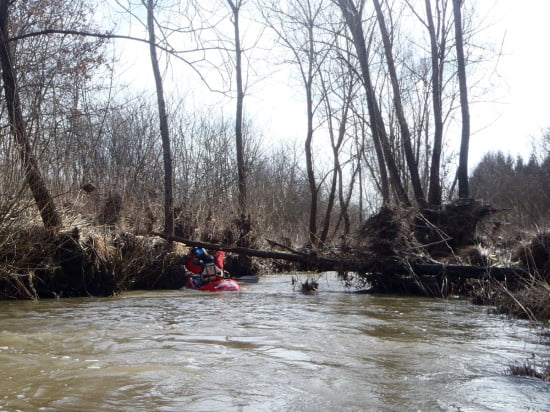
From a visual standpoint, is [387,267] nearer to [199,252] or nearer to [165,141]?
[199,252]

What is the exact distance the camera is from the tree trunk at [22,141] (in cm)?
878

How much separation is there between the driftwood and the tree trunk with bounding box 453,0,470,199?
4215 millimetres

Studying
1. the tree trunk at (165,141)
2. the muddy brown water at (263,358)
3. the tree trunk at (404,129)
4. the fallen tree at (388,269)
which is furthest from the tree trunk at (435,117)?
the tree trunk at (165,141)

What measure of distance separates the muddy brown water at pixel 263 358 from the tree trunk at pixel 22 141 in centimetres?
160

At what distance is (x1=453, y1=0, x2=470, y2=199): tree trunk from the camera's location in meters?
15.4

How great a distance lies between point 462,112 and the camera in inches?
621

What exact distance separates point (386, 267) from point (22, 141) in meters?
6.84

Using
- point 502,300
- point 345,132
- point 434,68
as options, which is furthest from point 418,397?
point 345,132

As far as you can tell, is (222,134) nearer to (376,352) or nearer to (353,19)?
(353,19)

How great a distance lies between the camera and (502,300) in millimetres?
9062

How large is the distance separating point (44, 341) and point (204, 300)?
468 centimetres

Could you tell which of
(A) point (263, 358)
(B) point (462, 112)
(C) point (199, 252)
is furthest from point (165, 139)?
(A) point (263, 358)

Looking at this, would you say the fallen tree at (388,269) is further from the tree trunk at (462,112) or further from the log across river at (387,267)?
the tree trunk at (462,112)

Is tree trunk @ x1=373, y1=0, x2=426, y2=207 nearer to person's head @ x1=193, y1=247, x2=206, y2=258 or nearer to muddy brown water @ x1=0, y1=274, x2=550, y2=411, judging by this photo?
person's head @ x1=193, y1=247, x2=206, y2=258
